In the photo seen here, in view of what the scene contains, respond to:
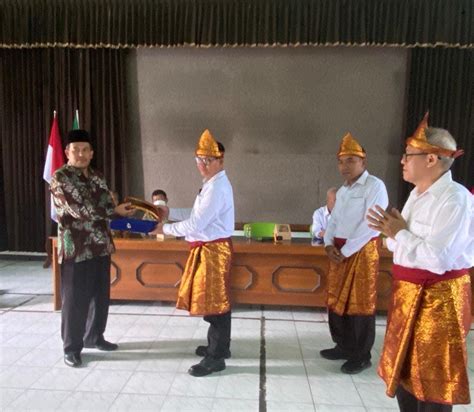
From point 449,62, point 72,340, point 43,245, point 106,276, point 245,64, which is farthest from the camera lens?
point 43,245

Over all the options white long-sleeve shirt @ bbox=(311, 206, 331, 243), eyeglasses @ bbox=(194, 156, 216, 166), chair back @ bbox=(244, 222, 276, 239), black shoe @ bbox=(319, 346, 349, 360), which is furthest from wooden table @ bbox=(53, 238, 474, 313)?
eyeglasses @ bbox=(194, 156, 216, 166)

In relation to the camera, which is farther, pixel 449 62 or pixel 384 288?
pixel 449 62

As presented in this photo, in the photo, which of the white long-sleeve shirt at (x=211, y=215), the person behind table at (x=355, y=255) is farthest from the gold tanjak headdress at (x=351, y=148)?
the white long-sleeve shirt at (x=211, y=215)

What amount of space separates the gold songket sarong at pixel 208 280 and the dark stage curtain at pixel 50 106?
3.46 meters

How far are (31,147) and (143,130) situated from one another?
1631mm

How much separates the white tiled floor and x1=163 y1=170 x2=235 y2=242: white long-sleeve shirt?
2.96 feet

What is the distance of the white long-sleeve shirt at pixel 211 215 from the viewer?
243 centimetres

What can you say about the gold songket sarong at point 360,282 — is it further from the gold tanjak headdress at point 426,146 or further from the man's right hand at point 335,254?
the gold tanjak headdress at point 426,146

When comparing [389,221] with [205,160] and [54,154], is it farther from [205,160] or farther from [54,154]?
[54,154]

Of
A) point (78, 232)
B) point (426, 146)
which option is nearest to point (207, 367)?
point (78, 232)

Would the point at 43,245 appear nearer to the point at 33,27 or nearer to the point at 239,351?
the point at 33,27

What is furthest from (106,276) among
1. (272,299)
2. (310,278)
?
(310,278)

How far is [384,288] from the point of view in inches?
143

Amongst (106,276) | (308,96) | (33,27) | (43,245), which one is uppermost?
(33,27)
